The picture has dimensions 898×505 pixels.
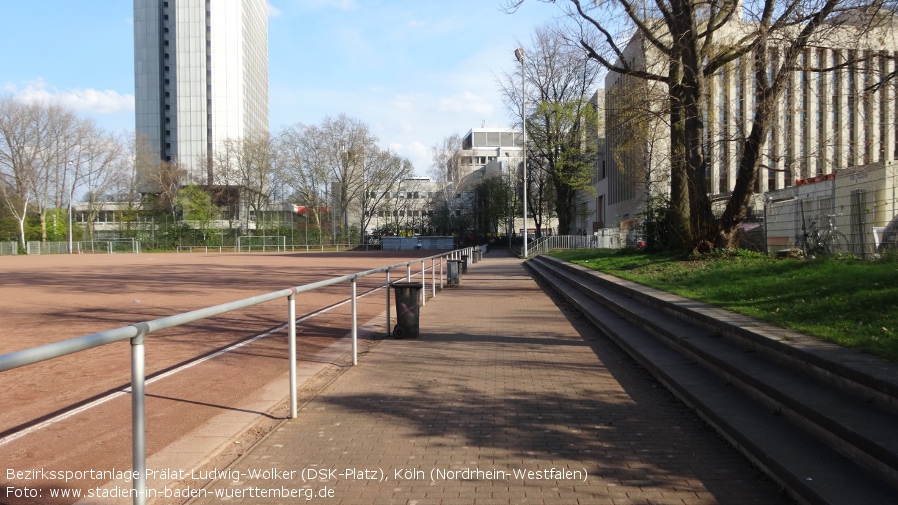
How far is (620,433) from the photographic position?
18.0ft

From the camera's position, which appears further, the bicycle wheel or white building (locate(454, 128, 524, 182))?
white building (locate(454, 128, 524, 182))

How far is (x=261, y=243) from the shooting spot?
262 feet

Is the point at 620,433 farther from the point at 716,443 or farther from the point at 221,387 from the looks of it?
the point at 221,387

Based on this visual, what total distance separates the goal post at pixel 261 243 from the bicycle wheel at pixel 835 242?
72102 millimetres

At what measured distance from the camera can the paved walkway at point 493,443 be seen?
4.24m

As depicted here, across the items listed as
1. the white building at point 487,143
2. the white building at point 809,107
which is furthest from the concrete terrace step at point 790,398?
the white building at point 487,143

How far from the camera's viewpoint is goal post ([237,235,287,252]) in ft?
261

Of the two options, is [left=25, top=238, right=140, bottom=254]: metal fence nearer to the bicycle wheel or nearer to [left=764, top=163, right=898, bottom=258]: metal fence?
[left=764, top=163, right=898, bottom=258]: metal fence

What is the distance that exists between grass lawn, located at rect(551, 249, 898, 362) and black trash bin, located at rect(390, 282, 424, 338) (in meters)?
4.70

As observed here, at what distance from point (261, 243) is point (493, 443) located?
257 ft

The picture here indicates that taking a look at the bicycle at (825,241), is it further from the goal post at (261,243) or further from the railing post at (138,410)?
the goal post at (261,243)

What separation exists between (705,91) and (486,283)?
10.00 meters

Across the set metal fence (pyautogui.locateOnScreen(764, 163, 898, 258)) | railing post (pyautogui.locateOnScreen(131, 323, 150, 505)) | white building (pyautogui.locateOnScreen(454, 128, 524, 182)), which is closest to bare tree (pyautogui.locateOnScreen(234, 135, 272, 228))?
white building (pyautogui.locateOnScreen(454, 128, 524, 182))

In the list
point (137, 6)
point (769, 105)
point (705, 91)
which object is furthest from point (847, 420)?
point (137, 6)
